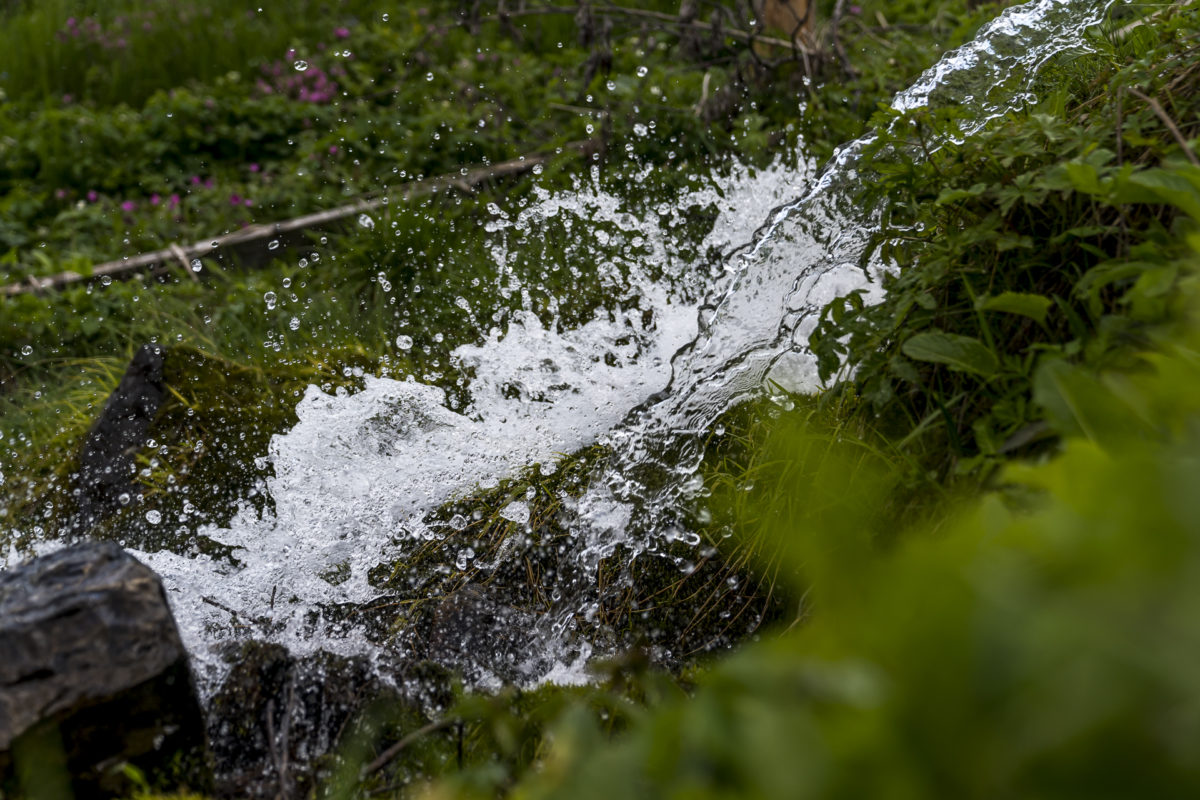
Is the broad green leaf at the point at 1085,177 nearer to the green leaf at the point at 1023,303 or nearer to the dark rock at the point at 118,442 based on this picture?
the green leaf at the point at 1023,303

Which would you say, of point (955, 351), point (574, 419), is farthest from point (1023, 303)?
point (574, 419)

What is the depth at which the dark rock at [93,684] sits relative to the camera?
1.40m

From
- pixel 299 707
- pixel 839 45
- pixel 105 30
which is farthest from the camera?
pixel 105 30

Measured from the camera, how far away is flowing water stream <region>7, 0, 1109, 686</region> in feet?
7.48

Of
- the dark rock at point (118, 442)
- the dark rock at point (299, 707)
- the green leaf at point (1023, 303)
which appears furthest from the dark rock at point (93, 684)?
the green leaf at point (1023, 303)

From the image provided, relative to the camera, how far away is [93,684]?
4.80ft

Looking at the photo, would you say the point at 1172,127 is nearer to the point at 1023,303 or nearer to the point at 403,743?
the point at 1023,303

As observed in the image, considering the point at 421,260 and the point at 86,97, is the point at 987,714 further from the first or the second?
the point at 86,97

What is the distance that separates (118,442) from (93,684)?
1567mm

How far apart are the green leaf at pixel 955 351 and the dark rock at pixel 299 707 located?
1.10 meters

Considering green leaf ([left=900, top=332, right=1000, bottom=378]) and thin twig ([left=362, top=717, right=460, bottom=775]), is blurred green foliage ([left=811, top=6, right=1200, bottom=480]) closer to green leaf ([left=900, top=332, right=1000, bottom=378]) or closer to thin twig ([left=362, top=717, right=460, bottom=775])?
green leaf ([left=900, top=332, right=1000, bottom=378])

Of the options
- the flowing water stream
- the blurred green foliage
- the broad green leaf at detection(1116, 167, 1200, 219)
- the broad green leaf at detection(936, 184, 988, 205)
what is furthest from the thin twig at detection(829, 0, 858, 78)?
the broad green leaf at detection(1116, 167, 1200, 219)

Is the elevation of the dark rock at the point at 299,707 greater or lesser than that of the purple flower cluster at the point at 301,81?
greater

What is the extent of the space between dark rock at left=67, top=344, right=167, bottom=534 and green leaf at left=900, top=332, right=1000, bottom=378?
7.63 feet
